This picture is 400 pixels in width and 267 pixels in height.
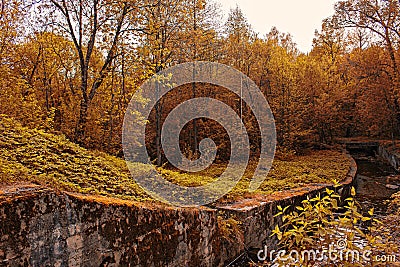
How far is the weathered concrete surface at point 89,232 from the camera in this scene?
102 inches

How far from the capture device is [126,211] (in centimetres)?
355

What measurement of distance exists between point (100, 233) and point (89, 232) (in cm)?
14

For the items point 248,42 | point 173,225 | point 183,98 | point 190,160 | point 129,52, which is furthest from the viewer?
point 248,42

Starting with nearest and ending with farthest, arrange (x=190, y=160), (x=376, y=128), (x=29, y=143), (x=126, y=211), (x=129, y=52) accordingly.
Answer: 1. (x=126, y=211)
2. (x=29, y=143)
3. (x=129, y=52)
4. (x=190, y=160)
5. (x=376, y=128)

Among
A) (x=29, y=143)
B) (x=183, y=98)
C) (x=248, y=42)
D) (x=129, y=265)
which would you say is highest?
(x=248, y=42)

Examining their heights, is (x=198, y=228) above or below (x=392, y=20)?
below

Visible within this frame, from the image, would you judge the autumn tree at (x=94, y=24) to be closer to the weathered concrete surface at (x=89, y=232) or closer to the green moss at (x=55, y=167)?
the green moss at (x=55, y=167)

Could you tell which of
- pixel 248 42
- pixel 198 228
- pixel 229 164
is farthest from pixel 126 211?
pixel 248 42

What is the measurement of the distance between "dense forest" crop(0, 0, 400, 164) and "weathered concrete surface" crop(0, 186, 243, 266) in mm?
5043

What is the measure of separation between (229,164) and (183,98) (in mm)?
3727

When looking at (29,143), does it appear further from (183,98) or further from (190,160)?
(183,98)

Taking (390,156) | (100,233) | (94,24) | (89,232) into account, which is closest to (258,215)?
(100,233)

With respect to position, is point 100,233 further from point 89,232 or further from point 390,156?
point 390,156


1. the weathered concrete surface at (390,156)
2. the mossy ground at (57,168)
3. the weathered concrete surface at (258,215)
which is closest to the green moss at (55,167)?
the mossy ground at (57,168)
